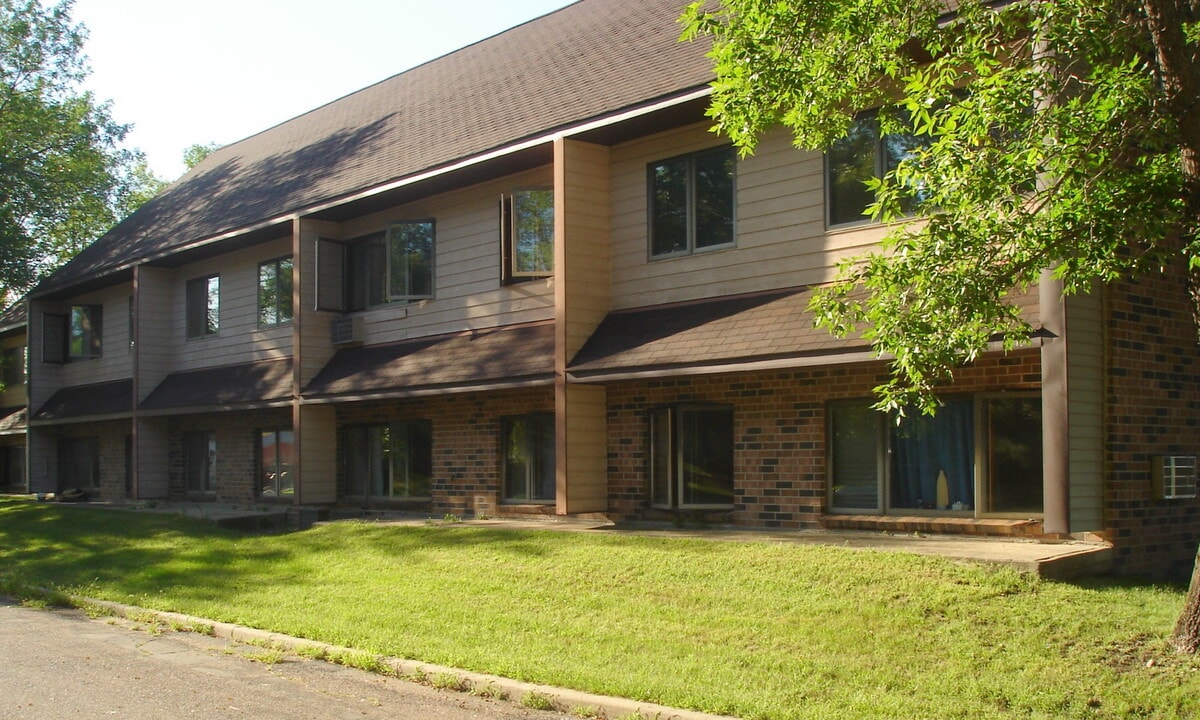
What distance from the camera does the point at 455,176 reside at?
58.5ft

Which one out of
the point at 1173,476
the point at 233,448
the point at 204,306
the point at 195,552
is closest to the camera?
the point at 1173,476

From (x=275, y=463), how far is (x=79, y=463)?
9.97 m

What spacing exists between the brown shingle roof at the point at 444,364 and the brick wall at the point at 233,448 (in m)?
2.68

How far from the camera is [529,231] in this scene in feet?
55.8

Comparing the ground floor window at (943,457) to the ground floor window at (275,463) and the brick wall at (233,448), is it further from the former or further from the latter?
the brick wall at (233,448)

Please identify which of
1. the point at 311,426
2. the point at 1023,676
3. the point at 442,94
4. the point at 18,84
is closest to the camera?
the point at 1023,676

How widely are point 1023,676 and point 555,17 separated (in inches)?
681

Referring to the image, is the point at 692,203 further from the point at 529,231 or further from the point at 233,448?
the point at 233,448

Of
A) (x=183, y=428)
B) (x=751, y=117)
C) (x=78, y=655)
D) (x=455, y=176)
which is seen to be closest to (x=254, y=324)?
(x=183, y=428)

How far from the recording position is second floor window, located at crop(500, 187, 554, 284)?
16875 millimetres

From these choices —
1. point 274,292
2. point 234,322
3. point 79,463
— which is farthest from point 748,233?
point 79,463

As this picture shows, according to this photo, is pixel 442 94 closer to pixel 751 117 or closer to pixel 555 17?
pixel 555 17

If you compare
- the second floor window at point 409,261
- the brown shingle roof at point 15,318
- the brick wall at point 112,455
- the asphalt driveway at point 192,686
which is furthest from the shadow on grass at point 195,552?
the brown shingle roof at point 15,318

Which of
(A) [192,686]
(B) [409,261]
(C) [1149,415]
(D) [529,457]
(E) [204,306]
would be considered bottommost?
(A) [192,686]
